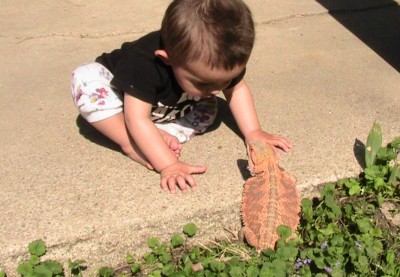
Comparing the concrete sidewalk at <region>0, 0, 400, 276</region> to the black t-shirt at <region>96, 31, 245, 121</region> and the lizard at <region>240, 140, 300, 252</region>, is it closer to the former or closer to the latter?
the lizard at <region>240, 140, 300, 252</region>

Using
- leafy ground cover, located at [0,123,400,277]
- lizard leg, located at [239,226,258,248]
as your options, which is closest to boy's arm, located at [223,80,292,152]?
leafy ground cover, located at [0,123,400,277]

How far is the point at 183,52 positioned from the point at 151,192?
2.04 ft

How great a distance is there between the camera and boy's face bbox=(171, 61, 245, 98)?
2334 millimetres

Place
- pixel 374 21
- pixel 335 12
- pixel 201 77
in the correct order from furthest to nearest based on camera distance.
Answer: pixel 335 12 < pixel 374 21 < pixel 201 77

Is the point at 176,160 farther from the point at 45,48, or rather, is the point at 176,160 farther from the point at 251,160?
the point at 45,48

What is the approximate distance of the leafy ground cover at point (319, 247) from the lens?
228 cm

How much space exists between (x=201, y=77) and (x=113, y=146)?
705mm

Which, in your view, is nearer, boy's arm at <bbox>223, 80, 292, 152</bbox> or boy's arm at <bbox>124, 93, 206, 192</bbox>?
boy's arm at <bbox>124, 93, 206, 192</bbox>

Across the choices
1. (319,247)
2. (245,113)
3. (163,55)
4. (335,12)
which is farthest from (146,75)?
(335,12)

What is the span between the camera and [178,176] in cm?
257

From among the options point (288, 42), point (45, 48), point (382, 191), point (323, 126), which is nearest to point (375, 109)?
point (323, 126)

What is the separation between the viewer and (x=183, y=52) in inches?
91.1

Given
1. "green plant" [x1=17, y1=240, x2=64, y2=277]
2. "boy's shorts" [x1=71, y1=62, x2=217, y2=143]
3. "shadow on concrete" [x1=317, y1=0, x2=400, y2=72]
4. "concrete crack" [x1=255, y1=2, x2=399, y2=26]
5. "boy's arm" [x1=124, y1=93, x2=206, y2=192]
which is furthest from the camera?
"concrete crack" [x1=255, y1=2, x2=399, y2=26]

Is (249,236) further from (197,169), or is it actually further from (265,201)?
(197,169)
